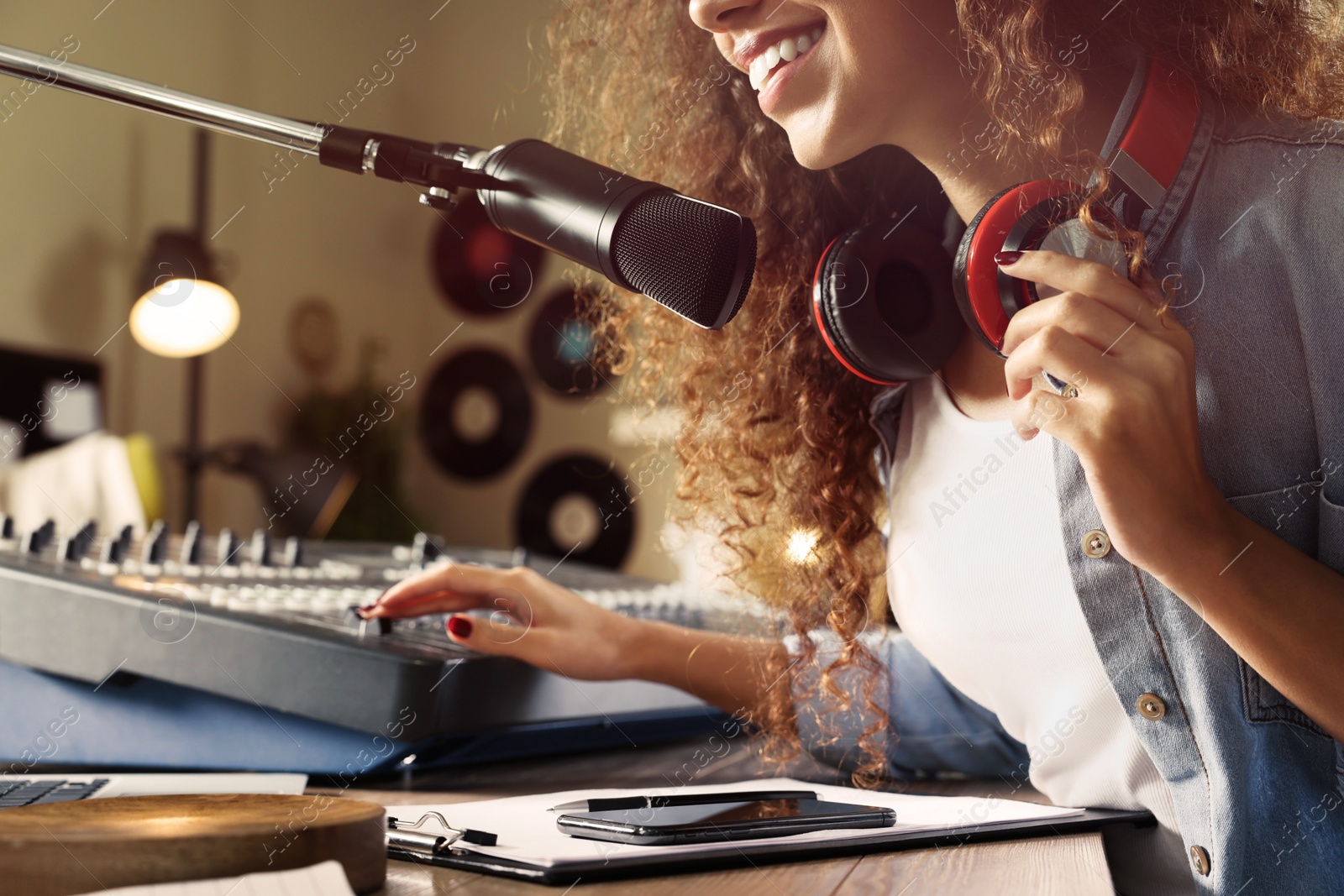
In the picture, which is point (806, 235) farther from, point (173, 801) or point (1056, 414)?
point (173, 801)

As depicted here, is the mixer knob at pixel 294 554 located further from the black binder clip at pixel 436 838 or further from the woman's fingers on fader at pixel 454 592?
the black binder clip at pixel 436 838

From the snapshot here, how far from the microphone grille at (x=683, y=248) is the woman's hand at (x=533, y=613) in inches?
14.5

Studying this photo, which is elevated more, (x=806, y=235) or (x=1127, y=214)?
(x=806, y=235)

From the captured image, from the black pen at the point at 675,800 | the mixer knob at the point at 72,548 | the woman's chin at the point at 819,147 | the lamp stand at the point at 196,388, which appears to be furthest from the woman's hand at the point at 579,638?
the lamp stand at the point at 196,388

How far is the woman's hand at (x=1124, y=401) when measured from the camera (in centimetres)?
61

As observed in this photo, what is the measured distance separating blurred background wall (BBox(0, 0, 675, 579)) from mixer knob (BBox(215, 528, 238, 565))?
2.27m

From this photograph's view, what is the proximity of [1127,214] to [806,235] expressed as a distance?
1.43 feet

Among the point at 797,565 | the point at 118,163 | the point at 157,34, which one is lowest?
the point at 797,565

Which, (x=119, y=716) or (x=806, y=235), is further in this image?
(x=806, y=235)

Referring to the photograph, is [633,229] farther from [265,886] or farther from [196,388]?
[196,388]

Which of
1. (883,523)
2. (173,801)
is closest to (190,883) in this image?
(173,801)

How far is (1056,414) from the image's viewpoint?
0.63m

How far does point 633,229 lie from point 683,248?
0.10 ft

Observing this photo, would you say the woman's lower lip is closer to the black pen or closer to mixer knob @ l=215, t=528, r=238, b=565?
the black pen
